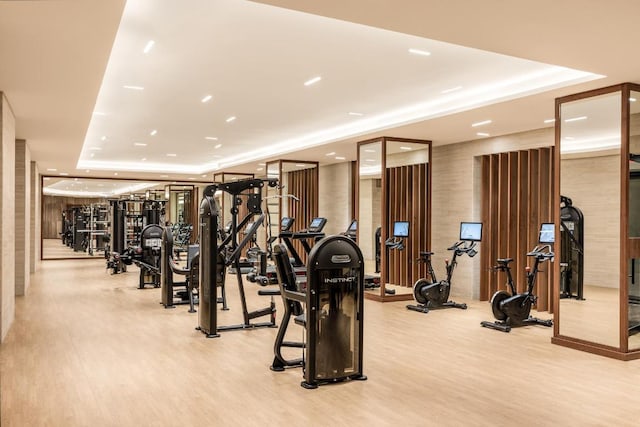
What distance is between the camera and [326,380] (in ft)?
15.6

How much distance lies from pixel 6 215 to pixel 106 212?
1627 centimetres

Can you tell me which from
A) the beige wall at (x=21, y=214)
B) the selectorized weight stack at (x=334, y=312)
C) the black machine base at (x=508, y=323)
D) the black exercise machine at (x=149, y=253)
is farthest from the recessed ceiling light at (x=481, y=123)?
the beige wall at (x=21, y=214)

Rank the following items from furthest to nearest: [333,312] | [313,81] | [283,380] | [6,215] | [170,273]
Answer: [170,273] < [313,81] < [6,215] < [283,380] < [333,312]

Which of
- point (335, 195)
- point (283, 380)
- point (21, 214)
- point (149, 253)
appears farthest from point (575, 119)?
point (21, 214)

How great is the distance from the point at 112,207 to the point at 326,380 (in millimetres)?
11717

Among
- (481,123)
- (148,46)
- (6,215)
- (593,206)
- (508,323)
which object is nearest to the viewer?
(148,46)

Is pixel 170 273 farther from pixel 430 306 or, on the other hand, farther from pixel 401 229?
pixel 430 306

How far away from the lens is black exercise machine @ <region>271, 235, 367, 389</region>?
15.3 feet

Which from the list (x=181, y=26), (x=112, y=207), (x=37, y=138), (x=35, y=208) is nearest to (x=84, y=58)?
(x=181, y=26)

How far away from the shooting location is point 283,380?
4930 millimetres

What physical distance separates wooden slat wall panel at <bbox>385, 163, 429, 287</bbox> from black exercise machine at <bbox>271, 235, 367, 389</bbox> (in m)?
6.08

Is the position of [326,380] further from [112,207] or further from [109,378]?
[112,207]

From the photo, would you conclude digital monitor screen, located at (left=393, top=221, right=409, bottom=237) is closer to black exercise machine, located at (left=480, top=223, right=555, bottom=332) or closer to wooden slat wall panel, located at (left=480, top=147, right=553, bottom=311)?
wooden slat wall panel, located at (left=480, top=147, right=553, bottom=311)

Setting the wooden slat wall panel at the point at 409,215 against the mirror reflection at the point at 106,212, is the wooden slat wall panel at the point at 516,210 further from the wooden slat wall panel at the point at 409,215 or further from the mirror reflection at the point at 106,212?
the mirror reflection at the point at 106,212
